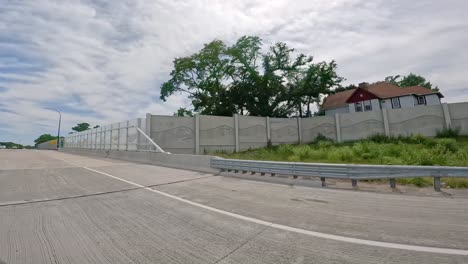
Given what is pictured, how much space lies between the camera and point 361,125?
27250 millimetres

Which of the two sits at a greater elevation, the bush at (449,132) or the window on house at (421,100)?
the window on house at (421,100)

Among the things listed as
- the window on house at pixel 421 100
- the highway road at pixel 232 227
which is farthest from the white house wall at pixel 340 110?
the highway road at pixel 232 227

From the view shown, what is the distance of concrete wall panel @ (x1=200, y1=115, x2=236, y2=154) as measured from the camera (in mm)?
22623

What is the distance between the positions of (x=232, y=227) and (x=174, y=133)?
17370 mm

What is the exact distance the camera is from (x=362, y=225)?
13.9 ft

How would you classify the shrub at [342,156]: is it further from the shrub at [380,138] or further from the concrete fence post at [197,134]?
the concrete fence post at [197,134]

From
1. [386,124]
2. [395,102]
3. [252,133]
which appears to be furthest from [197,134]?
[395,102]

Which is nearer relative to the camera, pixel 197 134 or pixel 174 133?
pixel 174 133

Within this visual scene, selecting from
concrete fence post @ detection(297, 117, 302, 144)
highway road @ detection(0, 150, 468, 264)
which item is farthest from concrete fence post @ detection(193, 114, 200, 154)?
concrete fence post @ detection(297, 117, 302, 144)

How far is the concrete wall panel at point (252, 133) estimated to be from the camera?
26016 mm

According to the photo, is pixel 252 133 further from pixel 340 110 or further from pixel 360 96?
pixel 360 96

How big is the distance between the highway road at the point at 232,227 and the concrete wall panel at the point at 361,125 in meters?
22.3

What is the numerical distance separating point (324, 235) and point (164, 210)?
136 inches

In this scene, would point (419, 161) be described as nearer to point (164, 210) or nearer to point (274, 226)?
point (274, 226)
